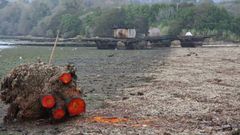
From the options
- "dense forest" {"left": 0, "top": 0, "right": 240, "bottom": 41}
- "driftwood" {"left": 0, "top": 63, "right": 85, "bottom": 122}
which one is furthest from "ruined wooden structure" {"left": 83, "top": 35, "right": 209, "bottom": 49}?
"driftwood" {"left": 0, "top": 63, "right": 85, "bottom": 122}

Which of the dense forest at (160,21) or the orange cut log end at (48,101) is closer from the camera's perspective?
the orange cut log end at (48,101)

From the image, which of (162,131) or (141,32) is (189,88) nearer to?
(162,131)

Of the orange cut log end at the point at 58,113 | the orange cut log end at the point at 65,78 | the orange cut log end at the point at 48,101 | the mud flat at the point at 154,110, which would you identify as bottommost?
the mud flat at the point at 154,110

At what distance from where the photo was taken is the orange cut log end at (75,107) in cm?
1220

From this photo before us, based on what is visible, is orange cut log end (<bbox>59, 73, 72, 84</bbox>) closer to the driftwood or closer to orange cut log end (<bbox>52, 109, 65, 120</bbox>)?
the driftwood

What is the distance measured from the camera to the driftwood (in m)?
12.1

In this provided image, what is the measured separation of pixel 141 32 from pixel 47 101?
9128 cm

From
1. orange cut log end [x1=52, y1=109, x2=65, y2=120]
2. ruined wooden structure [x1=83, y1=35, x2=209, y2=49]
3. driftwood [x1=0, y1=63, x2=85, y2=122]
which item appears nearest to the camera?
orange cut log end [x1=52, y1=109, x2=65, y2=120]

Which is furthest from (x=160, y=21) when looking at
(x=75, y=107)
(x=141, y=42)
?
(x=75, y=107)

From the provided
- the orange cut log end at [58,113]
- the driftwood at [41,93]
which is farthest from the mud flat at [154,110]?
the driftwood at [41,93]

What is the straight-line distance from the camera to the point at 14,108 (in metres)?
12.4

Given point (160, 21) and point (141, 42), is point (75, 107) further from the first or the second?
point (160, 21)

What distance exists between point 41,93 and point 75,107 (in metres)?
0.91

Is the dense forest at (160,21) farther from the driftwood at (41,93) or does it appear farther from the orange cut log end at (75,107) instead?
the orange cut log end at (75,107)
